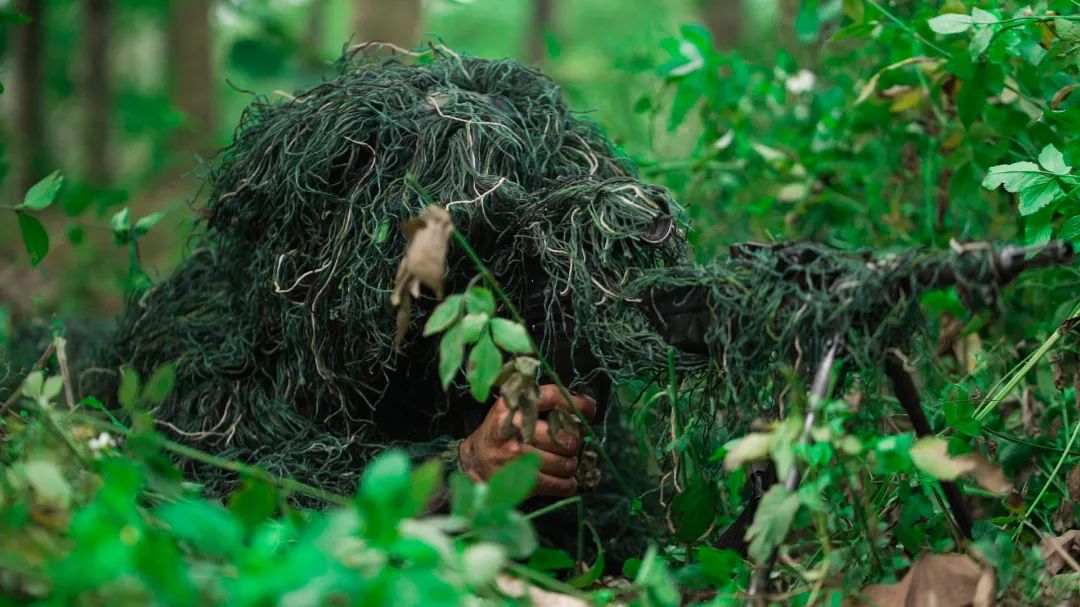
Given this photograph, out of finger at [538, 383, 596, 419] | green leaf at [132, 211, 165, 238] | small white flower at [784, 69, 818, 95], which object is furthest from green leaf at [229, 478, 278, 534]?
small white flower at [784, 69, 818, 95]

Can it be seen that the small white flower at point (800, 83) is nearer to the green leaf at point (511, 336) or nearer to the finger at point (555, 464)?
the finger at point (555, 464)

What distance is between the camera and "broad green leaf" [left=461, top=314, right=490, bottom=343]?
4.27 ft

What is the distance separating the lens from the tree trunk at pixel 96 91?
21.5 feet

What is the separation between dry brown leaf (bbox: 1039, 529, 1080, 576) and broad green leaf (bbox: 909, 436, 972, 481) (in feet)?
1.26

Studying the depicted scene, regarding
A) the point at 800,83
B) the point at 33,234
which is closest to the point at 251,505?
the point at 33,234

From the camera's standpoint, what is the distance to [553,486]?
63.6 inches

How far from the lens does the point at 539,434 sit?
160cm

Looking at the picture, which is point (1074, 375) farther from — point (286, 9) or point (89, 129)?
point (286, 9)

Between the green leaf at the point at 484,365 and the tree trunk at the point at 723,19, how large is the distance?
563 cm

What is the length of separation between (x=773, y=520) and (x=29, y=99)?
20.3 feet

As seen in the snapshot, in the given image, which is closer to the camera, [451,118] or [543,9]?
[451,118]

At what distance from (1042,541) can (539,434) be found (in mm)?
776

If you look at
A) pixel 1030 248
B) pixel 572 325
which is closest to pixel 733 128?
pixel 572 325

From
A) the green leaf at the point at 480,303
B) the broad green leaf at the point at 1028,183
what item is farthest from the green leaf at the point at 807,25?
the green leaf at the point at 480,303
